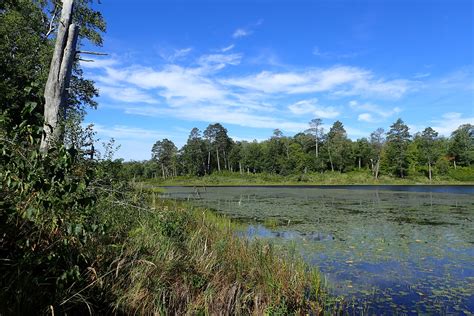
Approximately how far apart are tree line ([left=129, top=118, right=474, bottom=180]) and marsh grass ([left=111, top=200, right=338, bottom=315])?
221 feet

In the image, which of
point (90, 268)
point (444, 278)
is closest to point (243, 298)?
point (90, 268)

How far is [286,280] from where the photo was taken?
603 centimetres

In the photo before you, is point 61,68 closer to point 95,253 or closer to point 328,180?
point 95,253

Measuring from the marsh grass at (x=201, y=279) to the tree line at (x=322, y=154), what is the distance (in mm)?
67240

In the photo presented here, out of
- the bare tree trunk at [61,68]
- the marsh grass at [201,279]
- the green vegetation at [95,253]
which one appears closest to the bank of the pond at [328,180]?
the bare tree trunk at [61,68]

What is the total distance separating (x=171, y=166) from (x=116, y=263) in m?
91.9

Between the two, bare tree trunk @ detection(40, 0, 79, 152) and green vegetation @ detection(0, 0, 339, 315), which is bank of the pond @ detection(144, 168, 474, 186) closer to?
bare tree trunk @ detection(40, 0, 79, 152)

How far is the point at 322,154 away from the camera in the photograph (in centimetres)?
8050

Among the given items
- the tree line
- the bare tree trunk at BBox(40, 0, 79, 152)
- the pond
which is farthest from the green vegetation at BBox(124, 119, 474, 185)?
the bare tree trunk at BBox(40, 0, 79, 152)

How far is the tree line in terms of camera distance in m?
75.3

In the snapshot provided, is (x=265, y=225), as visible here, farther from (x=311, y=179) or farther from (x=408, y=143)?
(x=408, y=143)

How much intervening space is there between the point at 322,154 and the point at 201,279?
3085 inches

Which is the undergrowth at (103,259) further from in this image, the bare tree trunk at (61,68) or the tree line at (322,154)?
the tree line at (322,154)

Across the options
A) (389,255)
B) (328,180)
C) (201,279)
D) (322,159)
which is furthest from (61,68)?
(322,159)
